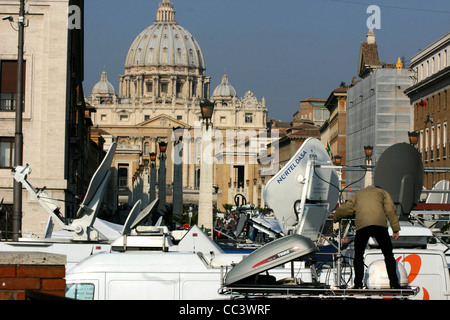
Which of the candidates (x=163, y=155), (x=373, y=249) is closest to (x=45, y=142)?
(x=163, y=155)

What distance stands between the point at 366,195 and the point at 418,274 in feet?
5.44

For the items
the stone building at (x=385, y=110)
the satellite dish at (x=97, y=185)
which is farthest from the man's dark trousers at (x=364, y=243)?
the stone building at (x=385, y=110)

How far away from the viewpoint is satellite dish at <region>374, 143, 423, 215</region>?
Result: 10.4m

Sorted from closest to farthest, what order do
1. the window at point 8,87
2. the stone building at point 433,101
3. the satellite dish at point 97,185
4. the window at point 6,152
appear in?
the satellite dish at point 97,185 → the window at point 6,152 → the window at point 8,87 → the stone building at point 433,101

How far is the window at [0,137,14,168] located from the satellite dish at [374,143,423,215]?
23393mm

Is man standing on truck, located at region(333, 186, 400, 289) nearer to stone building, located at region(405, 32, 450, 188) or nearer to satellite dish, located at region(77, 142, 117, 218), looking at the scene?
satellite dish, located at region(77, 142, 117, 218)

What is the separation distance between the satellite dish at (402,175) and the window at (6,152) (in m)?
23.4

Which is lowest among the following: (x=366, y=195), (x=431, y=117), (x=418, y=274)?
(x=418, y=274)

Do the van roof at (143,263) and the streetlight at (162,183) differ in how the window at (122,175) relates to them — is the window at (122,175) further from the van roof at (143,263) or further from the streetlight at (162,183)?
the van roof at (143,263)

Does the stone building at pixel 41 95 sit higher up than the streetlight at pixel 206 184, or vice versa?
the stone building at pixel 41 95

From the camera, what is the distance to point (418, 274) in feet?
29.4

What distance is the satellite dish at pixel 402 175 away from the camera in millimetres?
10391

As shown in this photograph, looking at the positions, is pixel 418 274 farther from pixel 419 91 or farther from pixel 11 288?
pixel 419 91

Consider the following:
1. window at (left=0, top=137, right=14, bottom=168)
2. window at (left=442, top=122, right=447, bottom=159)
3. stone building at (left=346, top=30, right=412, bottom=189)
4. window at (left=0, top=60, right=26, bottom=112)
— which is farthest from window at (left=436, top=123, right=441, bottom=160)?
window at (left=0, top=137, right=14, bottom=168)
